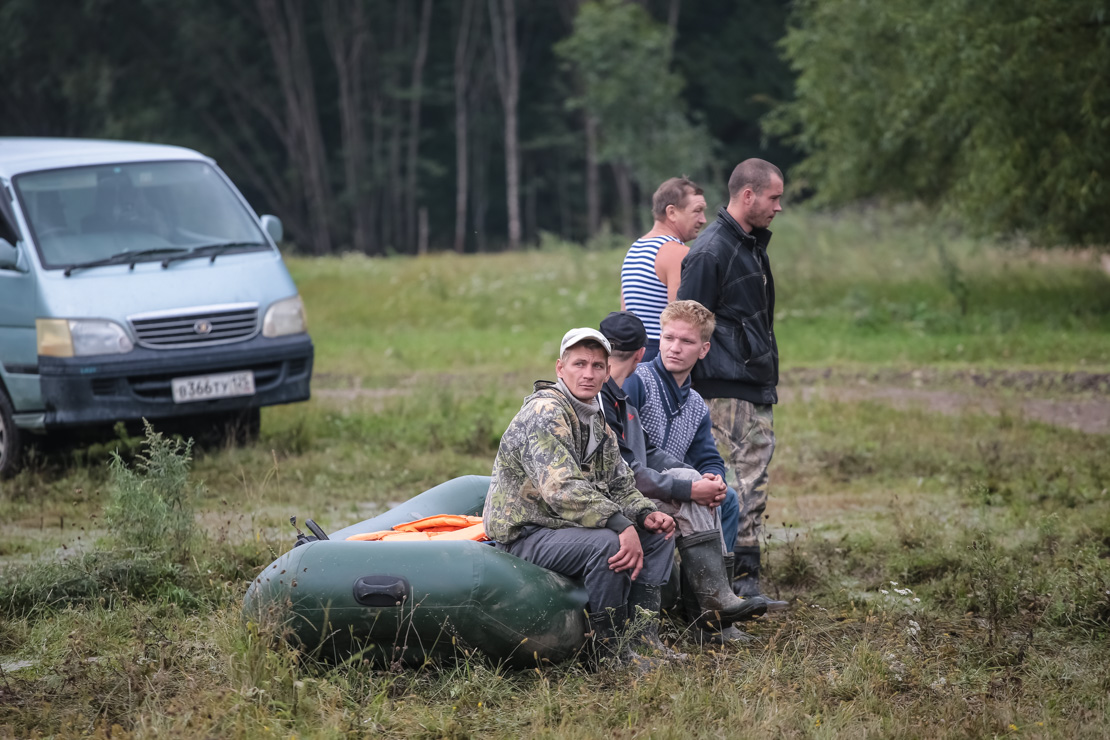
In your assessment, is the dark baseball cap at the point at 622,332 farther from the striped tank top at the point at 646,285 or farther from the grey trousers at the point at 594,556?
the striped tank top at the point at 646,285

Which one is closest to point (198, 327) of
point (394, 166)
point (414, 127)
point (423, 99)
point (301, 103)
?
point (301, 103)

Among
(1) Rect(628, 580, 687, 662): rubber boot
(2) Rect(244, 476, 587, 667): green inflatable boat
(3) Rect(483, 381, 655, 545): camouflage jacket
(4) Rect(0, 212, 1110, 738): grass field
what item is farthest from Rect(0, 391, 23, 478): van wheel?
(1) Rect(628, 580, 687, 662): rubber boot

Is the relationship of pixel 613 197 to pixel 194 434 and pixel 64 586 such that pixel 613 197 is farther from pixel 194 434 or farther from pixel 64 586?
pixel 64 586

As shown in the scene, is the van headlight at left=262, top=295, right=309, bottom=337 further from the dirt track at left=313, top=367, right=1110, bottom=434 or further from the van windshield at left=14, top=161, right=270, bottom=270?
the dirt track at left=313, top=367, right=1110, bottom=434

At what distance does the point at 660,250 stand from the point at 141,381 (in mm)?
4230

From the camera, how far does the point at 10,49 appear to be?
4600cm

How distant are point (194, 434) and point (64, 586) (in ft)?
13.5

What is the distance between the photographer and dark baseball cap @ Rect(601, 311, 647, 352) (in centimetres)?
539

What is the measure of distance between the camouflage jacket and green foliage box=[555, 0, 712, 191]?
35526mm

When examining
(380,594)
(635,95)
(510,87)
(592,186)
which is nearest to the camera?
(380,594)

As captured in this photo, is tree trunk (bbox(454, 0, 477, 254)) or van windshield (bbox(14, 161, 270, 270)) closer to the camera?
van windshield (bbox(14, 161, 270, 270))

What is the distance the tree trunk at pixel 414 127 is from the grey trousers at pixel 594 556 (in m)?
47.1

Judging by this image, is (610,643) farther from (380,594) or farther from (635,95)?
(635,95)

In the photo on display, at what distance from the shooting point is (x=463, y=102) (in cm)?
5134
